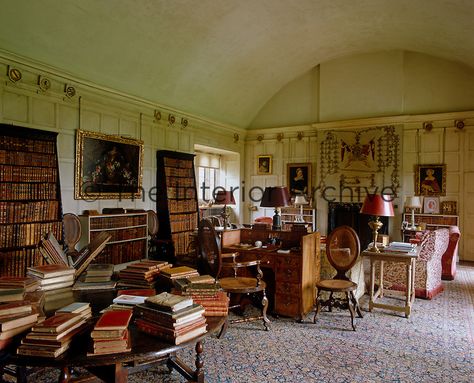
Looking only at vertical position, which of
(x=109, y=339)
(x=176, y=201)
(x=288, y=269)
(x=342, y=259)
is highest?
(x=176, y=201)

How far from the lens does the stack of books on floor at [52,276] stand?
254 cm

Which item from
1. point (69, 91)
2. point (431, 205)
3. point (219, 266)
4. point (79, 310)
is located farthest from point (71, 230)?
point (431, 205)

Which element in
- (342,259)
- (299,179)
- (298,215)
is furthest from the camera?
(299,179)

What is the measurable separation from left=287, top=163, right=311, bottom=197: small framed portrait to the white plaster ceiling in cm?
254

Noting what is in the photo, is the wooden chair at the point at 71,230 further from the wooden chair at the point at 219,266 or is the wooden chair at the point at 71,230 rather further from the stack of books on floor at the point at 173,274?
the stack of books on floor at the point at 173,274

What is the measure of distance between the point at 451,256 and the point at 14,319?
271 inches

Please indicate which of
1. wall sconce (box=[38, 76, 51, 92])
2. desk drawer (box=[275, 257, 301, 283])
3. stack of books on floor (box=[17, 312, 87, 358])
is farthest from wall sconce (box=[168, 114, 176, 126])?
stack of books on floor (box=[17, 312, 87, 358])

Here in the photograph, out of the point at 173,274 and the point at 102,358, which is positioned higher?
the point at 173,274

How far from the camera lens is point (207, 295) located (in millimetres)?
2244

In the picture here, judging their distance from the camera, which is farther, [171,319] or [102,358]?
[171,319]

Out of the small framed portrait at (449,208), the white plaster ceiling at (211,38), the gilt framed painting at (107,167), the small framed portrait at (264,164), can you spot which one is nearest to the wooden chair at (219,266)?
the gilt framed painting at (107,167)

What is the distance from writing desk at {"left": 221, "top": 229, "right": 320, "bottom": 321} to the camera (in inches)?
164

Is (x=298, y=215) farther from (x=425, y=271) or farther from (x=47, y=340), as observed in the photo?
(x=47, y=340)

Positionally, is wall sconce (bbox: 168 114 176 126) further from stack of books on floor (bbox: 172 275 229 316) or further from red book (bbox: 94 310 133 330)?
red book (bbox: 94 310 133 330)
